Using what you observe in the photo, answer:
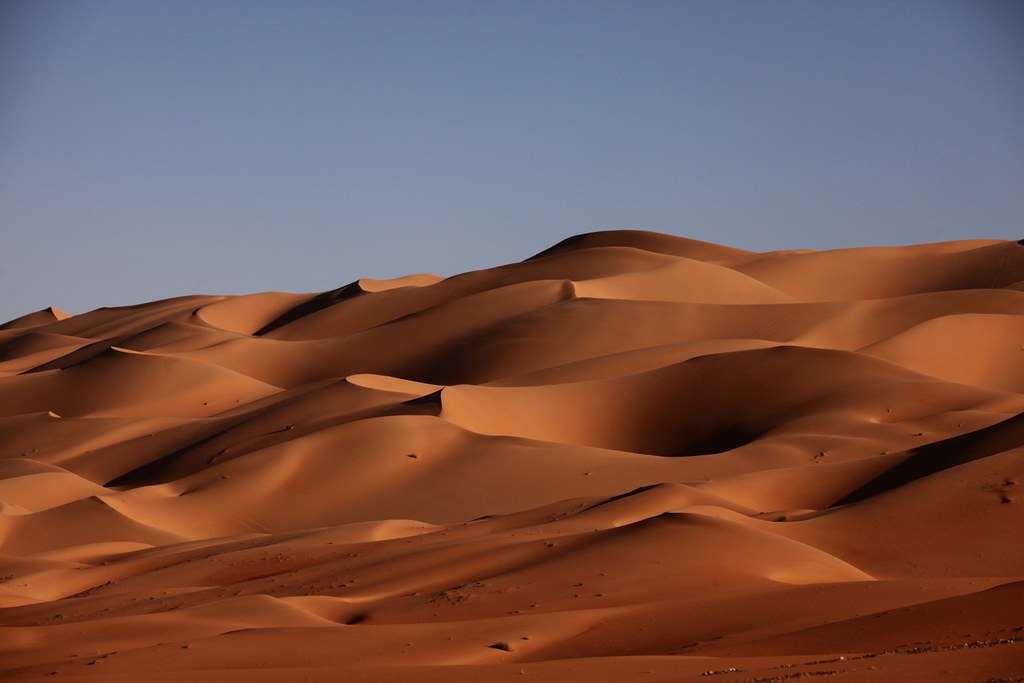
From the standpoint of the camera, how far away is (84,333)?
244 feet

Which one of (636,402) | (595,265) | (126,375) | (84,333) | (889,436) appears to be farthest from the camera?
(84,333)

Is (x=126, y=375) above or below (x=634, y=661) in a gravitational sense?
above

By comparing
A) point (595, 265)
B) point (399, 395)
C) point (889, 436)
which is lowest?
point (889, 436)

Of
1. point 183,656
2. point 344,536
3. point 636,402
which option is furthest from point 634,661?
point 636,402

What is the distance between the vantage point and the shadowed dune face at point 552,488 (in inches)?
429

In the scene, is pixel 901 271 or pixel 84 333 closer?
pixel 901 271

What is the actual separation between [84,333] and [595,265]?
33075 millimetres

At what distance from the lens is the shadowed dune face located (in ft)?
35.7

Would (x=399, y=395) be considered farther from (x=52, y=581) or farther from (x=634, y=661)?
(x=634, y=661)

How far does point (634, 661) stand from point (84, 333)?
2758 inches

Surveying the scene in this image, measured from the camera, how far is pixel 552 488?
2542 centimetres

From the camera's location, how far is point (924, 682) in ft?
23.3

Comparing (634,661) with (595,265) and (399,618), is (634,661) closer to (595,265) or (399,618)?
(399,618)

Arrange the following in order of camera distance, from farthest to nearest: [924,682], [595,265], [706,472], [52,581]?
[595,265]
[706,472]
[52,581]
[924,682]
